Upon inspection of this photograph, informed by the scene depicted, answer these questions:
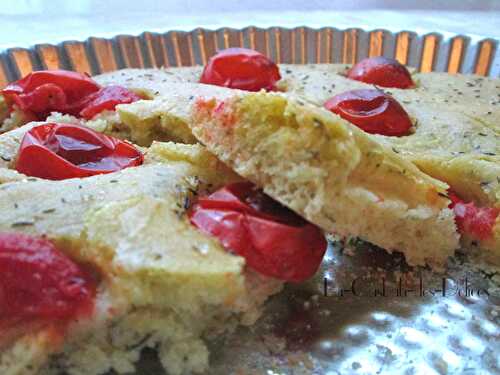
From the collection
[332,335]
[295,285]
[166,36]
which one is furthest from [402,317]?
[166,36]

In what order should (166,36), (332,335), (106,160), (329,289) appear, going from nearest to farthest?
(332,335) < (329,289) < (106,160) < (166,36)

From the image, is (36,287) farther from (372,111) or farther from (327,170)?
(372,111)

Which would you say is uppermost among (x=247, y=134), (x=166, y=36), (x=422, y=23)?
(x=247, y=134)

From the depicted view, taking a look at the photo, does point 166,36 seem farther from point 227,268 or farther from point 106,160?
point 227,268

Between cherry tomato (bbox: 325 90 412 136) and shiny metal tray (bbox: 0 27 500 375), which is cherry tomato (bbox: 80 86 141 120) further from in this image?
shiny metal tray (bbox: 0 27 500 375)

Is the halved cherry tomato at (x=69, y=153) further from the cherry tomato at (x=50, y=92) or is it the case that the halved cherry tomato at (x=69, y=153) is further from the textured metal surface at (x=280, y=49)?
the textured metal surface at (x=280, y=49)

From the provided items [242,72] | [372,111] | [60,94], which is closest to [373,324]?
[372,111]
